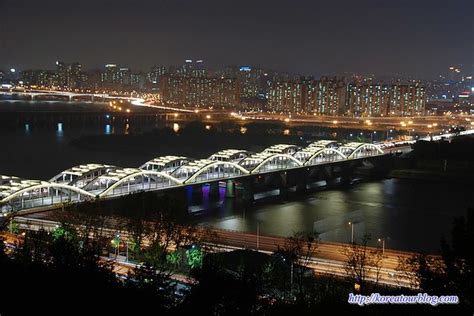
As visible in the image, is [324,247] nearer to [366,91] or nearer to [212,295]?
[212,295]

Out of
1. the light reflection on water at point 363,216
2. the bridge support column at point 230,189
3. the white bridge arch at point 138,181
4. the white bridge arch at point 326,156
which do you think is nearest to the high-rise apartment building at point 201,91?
the white bridge arch at point 326,156

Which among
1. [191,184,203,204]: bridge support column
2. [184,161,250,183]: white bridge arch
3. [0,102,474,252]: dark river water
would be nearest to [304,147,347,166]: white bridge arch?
[0,102,474,252]: dark river water

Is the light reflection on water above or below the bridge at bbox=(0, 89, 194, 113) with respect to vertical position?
below

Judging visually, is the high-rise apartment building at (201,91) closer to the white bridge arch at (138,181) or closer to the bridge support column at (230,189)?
the bridge support column at (230,189)

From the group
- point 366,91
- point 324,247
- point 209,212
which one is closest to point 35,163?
point 209,212

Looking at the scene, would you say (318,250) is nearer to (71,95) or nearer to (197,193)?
(197,193)

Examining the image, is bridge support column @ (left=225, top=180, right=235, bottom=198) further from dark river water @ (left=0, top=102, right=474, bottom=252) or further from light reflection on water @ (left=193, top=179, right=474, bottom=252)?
light reflection on water @ (left=193, top=179, right=474, bottom=252)
